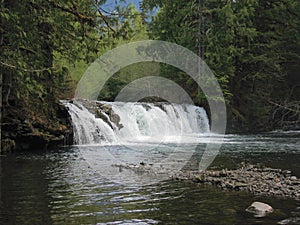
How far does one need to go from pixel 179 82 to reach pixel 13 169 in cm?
2072

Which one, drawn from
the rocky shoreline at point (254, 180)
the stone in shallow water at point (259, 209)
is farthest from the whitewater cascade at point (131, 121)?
the stone in shallow water at point (259, 209)

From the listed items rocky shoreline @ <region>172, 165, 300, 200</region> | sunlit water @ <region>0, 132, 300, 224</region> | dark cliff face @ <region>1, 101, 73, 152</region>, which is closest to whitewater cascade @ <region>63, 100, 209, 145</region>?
dark cliff face @ <region>1, 101, 73, 152</region>

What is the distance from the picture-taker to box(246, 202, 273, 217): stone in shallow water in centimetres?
600

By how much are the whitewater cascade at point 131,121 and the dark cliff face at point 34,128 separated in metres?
0.69

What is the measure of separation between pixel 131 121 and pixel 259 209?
558 inches

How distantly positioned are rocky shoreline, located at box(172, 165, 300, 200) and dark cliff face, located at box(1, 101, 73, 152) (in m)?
7.12

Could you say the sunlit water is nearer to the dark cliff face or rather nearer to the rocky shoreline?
the rocky shoreline

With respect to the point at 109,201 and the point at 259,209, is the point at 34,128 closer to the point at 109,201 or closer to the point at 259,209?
the point at 109,201

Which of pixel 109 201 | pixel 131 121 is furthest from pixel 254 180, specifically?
pixel 131 121

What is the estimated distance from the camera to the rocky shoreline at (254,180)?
7.55 metres

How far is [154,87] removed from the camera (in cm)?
3191

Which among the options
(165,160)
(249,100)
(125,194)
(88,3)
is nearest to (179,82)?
(249,100)

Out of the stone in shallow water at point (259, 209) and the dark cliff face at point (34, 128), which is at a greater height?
the dark cliff face at point (34, 128)

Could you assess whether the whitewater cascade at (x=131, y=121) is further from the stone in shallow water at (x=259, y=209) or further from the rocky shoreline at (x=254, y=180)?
the stone in shallow water at (x=259, y=209)
